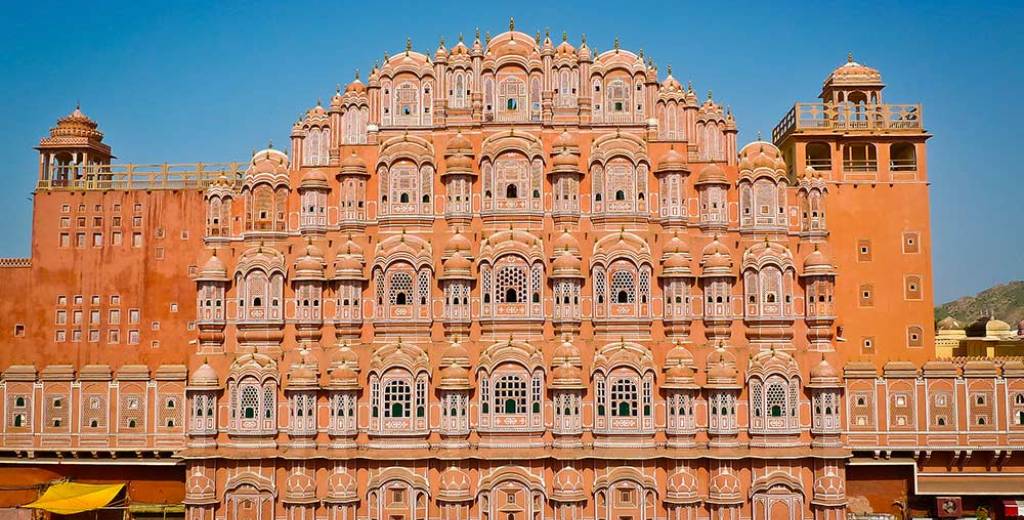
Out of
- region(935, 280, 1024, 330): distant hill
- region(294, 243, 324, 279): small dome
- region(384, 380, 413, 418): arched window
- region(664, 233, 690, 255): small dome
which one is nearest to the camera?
region(384, 380, 413, 418): arched window

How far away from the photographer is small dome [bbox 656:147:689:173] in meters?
39.5

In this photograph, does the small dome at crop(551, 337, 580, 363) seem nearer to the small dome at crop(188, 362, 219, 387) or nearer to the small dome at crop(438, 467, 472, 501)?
the small dome at crop(438, 467, 472, 501)

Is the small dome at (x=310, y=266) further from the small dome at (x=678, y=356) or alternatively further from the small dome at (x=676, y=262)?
the small dome at (x=678, y=356)

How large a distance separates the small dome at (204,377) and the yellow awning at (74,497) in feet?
25.8

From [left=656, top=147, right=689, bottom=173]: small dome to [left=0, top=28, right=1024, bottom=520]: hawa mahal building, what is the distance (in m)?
0.12

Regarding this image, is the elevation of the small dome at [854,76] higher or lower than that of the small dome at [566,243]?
higher

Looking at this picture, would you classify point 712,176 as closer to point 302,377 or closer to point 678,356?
point 678,356

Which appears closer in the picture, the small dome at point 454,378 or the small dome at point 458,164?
the small dome at point 454,378

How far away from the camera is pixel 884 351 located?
143ft

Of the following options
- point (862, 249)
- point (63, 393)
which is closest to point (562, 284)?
point (862, 249)

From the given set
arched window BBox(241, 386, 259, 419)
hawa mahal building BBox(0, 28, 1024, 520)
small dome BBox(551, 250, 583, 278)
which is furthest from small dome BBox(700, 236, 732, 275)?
arched window BBox(241, 386, 259, 419)

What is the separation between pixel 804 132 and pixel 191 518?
3247 cm

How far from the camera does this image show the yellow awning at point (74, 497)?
40938 millimetres

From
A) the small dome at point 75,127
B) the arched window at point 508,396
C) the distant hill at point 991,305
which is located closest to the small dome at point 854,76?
the arched window at point 508,396
